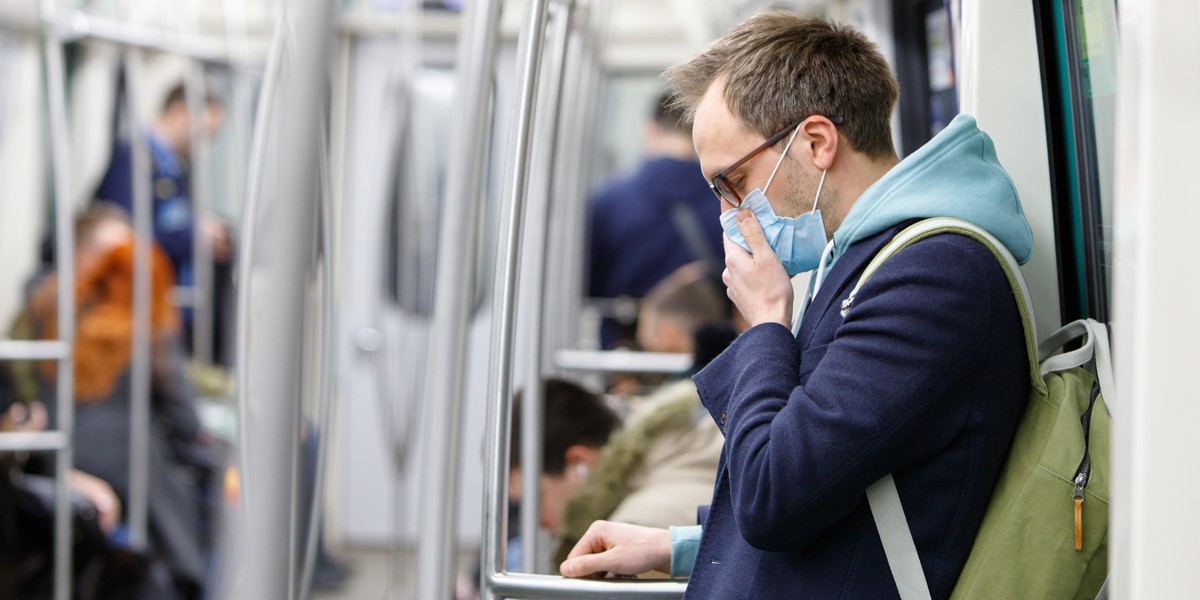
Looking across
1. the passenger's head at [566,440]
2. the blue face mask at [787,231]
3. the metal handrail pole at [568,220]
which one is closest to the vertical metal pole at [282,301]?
the blue face mask at [787,231]

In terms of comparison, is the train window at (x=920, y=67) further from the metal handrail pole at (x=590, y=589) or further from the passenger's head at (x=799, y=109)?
the metal handrail pole at (x=590, y=589)

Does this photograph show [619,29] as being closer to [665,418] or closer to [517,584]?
[665,418]

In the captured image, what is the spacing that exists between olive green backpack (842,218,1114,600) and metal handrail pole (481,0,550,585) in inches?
20.3

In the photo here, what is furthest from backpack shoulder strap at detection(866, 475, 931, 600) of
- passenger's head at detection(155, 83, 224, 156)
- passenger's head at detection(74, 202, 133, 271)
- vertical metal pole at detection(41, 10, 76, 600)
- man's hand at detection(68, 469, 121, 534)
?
passenger's head at detection(155, 83, 224, 156)

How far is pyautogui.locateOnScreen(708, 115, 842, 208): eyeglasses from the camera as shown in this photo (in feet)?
4.40

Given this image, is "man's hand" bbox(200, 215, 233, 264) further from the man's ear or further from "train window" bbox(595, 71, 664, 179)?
the man's ear

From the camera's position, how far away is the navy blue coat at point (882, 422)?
3.76 ft

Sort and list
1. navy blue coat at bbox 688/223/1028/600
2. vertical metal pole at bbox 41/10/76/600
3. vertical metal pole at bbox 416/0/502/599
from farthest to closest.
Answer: vertical metal pole at bbox 41/10/76/600
vertical metal pole at bbox 416/0/502/599
navy blue coat at bbox 688/223/1028/600

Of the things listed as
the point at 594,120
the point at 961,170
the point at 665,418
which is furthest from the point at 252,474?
the point at 594,120

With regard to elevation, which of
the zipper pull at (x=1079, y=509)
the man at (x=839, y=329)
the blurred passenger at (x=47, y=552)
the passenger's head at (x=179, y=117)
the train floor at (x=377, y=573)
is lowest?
the train floor at (x=377, y=573)

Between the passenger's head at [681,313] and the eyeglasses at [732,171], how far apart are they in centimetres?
224

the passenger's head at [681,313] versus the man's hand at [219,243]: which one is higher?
the man's hand at [219,243]

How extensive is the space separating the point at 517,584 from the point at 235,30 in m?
4.48

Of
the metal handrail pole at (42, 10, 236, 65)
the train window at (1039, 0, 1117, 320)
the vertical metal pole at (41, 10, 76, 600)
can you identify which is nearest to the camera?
the train window at (1039, 0, 1117, 320)
